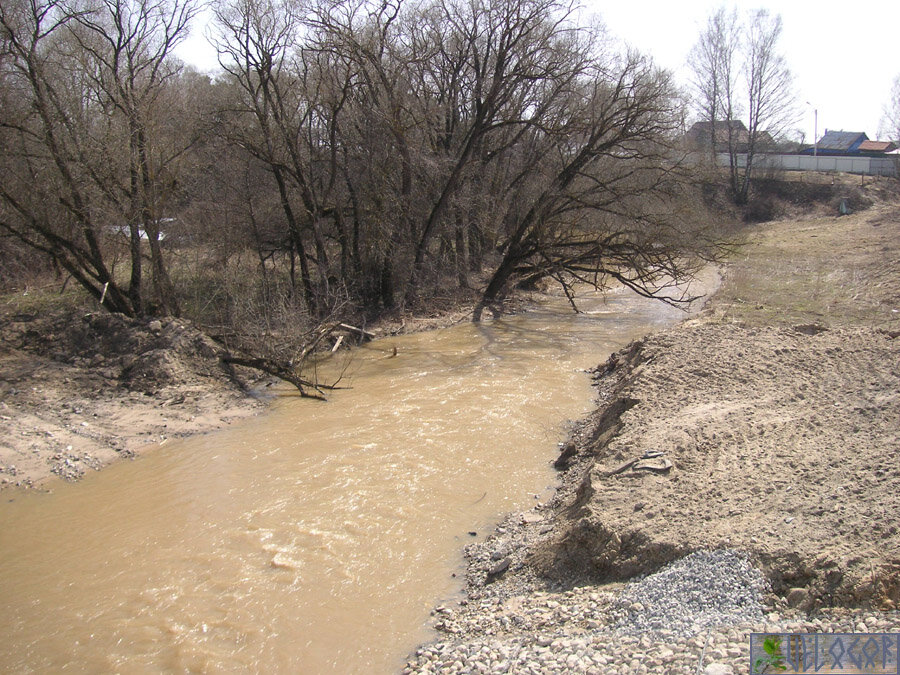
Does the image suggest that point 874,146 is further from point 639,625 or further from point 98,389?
point 639,625

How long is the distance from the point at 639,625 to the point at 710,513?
160cm

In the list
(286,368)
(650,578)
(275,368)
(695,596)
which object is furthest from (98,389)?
(695,596)

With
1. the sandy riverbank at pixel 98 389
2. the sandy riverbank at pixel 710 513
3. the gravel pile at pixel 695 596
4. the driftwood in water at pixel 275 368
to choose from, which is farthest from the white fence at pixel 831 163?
the gravel pile at pixel 695 596

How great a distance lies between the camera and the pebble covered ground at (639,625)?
421 centimetres

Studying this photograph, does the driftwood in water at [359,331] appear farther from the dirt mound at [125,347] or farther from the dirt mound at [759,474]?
the dirt mound at [759,474]

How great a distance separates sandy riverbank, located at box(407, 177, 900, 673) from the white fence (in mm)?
42079

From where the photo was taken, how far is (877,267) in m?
19.9

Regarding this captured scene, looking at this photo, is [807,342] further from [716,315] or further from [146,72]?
[146,72]

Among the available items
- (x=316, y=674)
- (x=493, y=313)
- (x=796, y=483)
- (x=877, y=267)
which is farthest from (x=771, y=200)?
(x=316, y=674)

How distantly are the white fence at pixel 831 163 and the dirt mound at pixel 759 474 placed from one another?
42886mm

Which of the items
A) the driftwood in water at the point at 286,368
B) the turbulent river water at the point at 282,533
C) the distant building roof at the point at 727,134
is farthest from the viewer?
the distant building roof at the point at 727,134

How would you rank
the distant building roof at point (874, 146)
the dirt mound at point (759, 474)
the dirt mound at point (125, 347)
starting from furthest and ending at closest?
the distant building roof at point (874, 146)
the dirt mound at point (125, 347)
the dirt mound at point (759, 474)

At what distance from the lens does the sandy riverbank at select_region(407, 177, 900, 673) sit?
179 inches

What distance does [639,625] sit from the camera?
15.8ft
